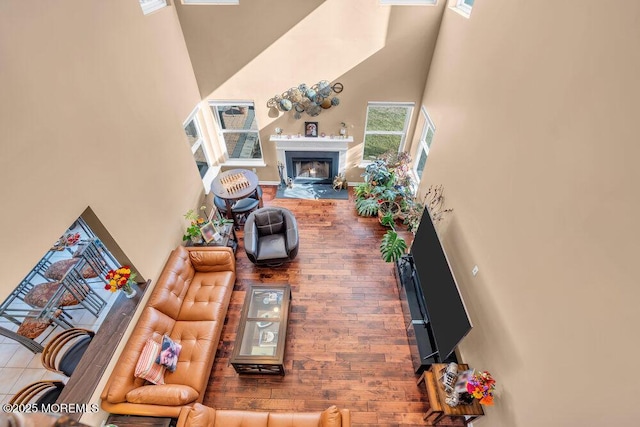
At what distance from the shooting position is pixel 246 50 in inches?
195

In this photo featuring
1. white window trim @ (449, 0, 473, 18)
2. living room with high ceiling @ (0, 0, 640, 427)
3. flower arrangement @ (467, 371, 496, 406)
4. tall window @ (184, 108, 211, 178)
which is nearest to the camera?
living room with high ceiling @ (0, 0, 640, 427)

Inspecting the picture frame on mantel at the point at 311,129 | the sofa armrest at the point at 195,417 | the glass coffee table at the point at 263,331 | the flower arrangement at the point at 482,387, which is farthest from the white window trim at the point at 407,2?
the sofa armrest at the point at 195,417

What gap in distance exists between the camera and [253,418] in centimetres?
312

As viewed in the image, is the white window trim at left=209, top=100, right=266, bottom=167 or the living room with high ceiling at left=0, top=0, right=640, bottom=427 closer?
the living room with high ceiling at left=0, top=0, right=640, bottom=427

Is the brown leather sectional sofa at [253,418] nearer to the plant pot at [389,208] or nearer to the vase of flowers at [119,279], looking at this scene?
the vase of flowers at [119,279]

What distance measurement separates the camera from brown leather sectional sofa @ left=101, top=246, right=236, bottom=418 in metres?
3.06

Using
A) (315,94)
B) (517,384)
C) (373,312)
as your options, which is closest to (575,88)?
(517,384)

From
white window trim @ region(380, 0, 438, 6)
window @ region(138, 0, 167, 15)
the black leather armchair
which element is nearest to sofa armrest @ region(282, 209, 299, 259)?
the black leather armchair

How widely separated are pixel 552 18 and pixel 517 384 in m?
2.98

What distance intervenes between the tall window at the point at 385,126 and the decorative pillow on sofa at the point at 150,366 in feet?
16.1

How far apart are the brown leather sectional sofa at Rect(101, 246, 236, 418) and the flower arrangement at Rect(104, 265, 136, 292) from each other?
48 centimetres

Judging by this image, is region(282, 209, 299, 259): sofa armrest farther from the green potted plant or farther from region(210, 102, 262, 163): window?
region(210, 102, 262, 163): window

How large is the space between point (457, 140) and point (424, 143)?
68.4 inches

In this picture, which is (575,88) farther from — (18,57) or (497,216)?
(18,57)
